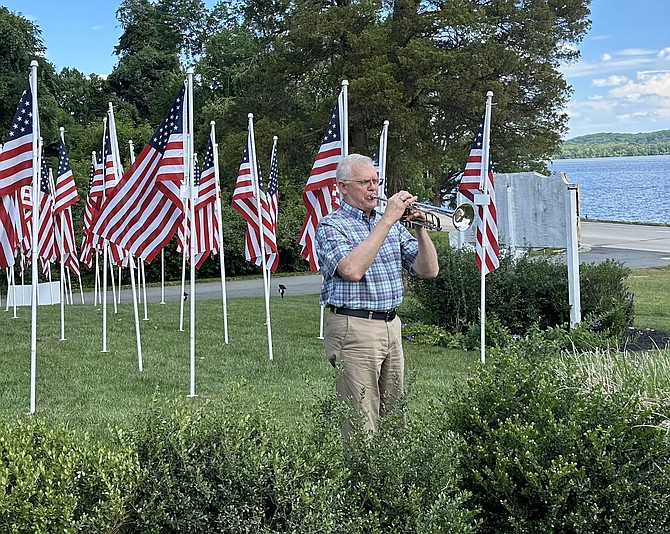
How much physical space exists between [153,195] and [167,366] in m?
2.61

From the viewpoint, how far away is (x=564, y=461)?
163 inches

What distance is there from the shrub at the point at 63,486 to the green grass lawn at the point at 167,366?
0.49m

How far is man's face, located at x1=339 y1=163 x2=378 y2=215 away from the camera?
4.73 m

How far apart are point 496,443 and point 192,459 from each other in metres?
1.59

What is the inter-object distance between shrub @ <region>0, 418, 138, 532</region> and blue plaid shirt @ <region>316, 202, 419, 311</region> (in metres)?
1.58

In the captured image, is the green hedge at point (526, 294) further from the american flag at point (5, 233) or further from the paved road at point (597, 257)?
the paved road at point (597, 257)

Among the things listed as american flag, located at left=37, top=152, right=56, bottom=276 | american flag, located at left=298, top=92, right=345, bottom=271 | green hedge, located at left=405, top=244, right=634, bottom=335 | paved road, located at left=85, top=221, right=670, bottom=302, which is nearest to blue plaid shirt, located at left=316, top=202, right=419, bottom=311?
american flag, located at left=298, top=92, right=345, bottom=271

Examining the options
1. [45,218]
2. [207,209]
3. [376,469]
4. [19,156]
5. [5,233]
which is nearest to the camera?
[376,469]

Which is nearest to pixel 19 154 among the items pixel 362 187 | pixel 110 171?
pixel 110 171

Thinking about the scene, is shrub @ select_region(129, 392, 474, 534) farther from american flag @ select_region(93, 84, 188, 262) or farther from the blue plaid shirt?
american flag @ select_region(93, 84, 188, 262)

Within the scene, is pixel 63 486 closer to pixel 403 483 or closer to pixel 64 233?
pixel 403 483

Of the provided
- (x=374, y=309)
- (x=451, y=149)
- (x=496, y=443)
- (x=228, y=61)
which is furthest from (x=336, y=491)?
(x=228, y=61)

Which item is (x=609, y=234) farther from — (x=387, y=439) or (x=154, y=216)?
(x=387, y=439)

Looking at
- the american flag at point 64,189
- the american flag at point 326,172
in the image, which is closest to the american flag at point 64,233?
the american flag at point 64,189
